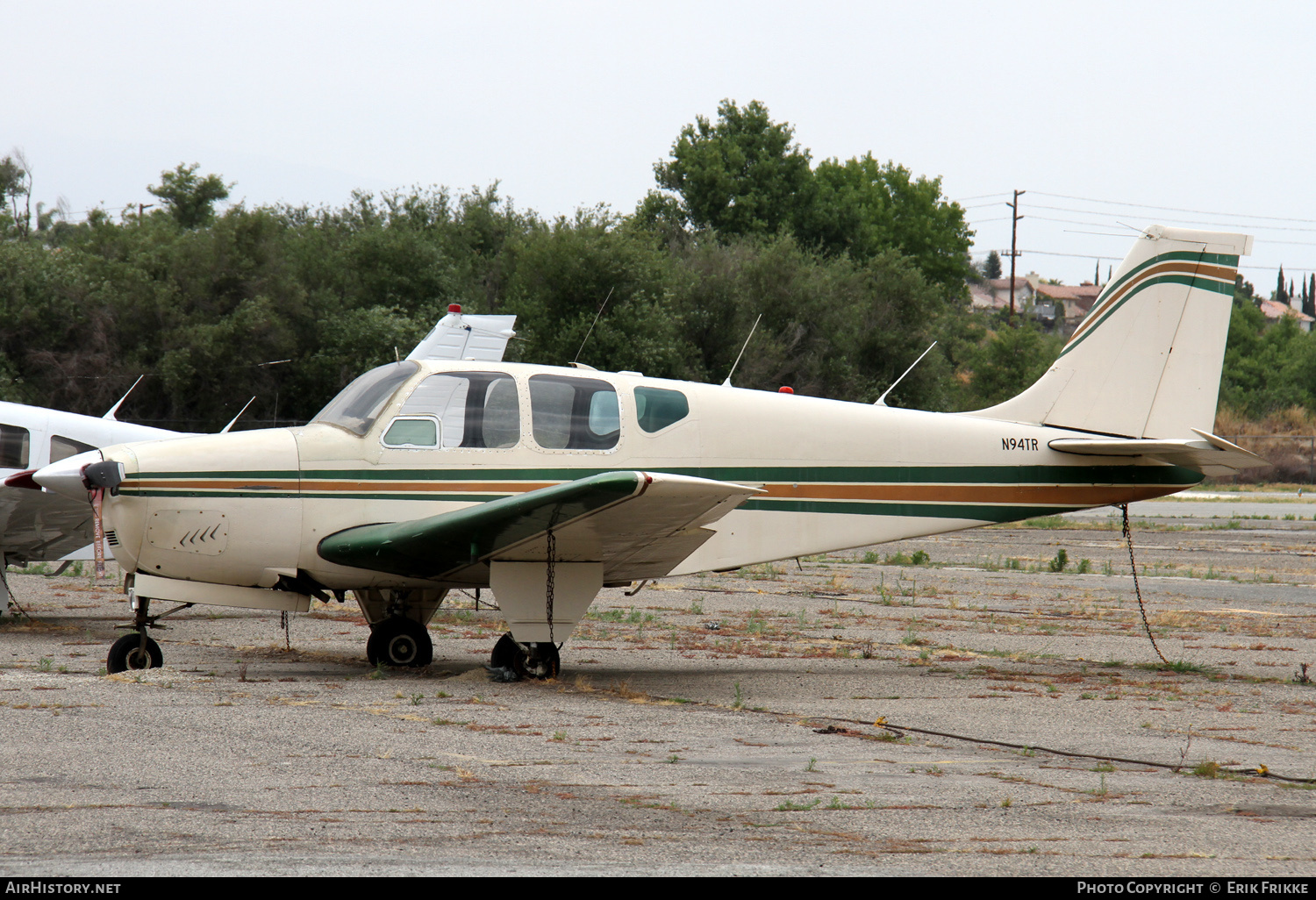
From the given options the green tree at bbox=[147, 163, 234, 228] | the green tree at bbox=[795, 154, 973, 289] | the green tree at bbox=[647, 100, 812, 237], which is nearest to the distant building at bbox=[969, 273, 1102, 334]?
the green tree at bbox=[795, 154, 973, 289]

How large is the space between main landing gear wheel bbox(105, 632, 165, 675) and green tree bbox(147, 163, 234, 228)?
4498 centimetres

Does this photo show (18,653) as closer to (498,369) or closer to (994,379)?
(498,369)

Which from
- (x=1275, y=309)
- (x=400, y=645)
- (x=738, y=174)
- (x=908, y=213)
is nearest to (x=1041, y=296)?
(x=1275, y=309)

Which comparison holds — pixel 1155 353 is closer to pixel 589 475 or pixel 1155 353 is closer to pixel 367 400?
pixel 589 475

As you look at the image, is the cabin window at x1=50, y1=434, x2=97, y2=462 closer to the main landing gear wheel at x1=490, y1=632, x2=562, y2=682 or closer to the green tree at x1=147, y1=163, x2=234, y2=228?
the main landing gear wheel at x1=490, y1=632, x2=562, y2=682

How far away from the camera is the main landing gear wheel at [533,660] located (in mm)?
8555

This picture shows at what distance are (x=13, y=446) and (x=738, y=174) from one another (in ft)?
189

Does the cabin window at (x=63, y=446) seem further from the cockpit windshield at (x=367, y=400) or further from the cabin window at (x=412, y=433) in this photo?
the cabin window at (x=412, y=433)

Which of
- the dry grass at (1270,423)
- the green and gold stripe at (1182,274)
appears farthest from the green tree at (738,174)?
the green and gold stripe at (1182,274)

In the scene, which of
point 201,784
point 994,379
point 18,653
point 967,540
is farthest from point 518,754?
point 994,379

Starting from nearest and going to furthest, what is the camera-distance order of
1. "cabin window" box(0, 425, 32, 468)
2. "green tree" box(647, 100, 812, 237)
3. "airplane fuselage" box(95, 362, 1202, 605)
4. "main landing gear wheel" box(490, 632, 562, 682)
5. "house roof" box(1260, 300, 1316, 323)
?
"airplane fuselage" box(95, 362, 1202, 605)
"main landing gear wheel" box(490, 632, 562, 682)
"cabin window" box(0, 425, 32, 468)
"green tree" box(647, 100, 812, 237)
"house roof" box(1260, 300, 1316, 323)

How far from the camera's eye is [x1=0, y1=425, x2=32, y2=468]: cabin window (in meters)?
11.4

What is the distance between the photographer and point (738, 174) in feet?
217
